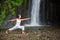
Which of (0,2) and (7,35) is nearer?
(7,35)

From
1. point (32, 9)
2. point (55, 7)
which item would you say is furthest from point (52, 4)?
point (32, 9)

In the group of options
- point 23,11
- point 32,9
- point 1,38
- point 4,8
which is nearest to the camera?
point 1,38

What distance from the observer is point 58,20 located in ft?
49.4

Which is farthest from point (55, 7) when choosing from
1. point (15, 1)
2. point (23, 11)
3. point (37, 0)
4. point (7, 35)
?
point (7, 35)

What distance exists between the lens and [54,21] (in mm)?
14891

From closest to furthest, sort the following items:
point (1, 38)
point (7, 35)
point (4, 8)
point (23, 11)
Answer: point (1, 38)
point (7, 35)
point (4, 8)
point (23, 11)

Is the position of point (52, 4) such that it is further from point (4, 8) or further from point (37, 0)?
point (4, 8)

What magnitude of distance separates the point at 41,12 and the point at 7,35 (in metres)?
7.09

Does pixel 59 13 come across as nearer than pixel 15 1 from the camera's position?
No

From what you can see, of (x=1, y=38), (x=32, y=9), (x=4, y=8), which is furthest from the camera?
(x=32, y=9)

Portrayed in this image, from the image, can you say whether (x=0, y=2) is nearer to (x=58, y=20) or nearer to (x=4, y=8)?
(x=4, y=8)

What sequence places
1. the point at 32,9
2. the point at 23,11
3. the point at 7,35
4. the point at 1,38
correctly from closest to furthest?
the point at 1,38, the point at 7,35, the point at 23,11, the point at 32,9

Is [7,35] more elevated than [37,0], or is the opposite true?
[37,0]

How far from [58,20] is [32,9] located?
177 centimetres
